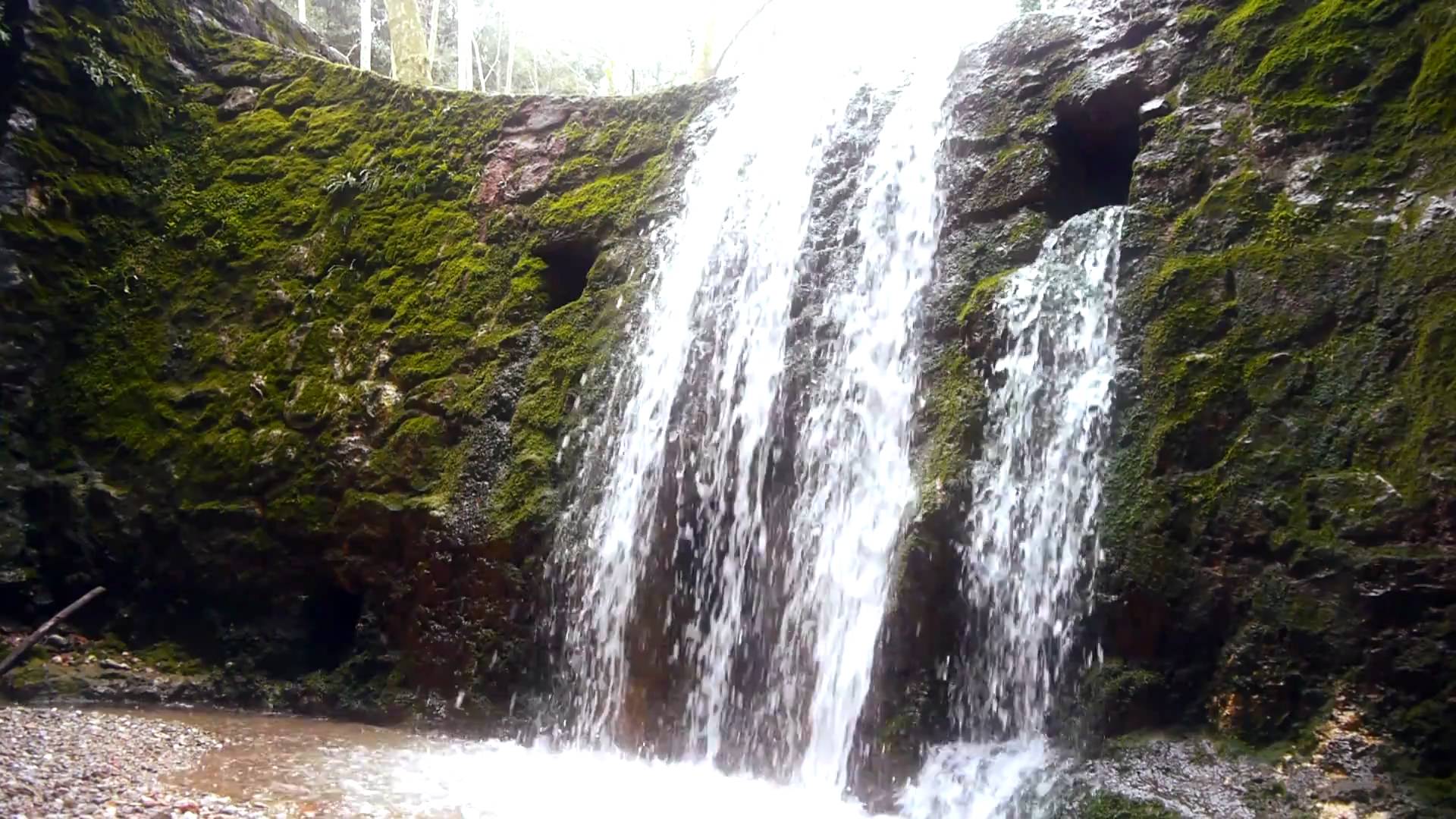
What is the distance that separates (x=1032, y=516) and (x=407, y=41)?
9.59 m

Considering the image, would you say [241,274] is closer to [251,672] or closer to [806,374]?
[251,672]

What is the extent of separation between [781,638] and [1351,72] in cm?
368

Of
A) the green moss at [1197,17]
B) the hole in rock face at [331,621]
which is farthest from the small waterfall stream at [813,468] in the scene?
the hole in rock face at [331,621]

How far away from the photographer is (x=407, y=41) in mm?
10992

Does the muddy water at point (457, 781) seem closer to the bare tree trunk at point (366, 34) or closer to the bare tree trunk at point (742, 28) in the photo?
the bare tree trunk at point (742, 28)

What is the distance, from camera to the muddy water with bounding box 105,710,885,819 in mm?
3873

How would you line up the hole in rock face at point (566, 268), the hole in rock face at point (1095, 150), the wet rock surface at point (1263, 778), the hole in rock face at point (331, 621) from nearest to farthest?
the wet rock surface at point (1263, 778) → the hole in rock face at point (1095, 150) → the hole in rock face at point (331, 621) → the hole in rock face at point (566, 268)

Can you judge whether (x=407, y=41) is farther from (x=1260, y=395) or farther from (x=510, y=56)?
(x=1260, y=395)

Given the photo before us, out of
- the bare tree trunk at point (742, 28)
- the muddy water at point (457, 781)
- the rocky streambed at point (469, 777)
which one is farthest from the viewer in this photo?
the bare tree trunk at point (742, 28)

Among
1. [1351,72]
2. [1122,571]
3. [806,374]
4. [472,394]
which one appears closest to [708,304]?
[806,374]

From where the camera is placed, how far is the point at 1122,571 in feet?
12.9

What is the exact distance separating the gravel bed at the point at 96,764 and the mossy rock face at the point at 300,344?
4.32ft

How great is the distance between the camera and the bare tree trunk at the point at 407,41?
10898 mm

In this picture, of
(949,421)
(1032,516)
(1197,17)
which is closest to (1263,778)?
(1032,516)
